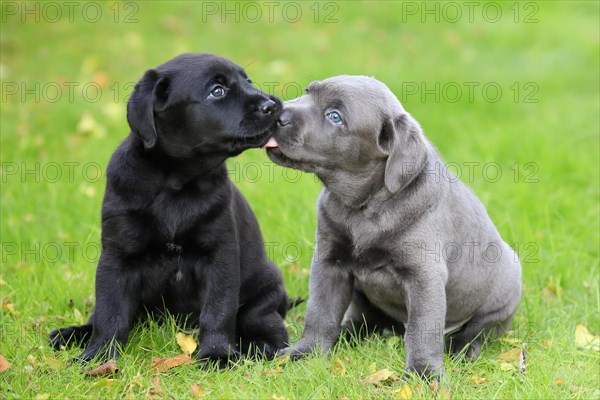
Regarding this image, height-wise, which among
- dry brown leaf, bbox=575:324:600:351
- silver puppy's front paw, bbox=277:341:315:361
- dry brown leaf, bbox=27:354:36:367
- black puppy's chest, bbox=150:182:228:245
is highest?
black puppy's chest, bbox=150:182:228:245

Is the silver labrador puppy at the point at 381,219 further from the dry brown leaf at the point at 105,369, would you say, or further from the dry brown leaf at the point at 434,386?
the dry brown leaf at the point at 105,369

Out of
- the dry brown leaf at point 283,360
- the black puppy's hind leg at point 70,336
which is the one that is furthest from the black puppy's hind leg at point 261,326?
the black puppy's hind leg at point 70,336

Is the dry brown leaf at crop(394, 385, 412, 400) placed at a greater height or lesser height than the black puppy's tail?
greater

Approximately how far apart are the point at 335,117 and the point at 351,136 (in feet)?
0.41

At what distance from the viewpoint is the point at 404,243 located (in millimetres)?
4172

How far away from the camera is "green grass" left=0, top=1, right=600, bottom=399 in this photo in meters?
4.18

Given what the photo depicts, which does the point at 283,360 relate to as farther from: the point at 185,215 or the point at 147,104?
the point at 147,104

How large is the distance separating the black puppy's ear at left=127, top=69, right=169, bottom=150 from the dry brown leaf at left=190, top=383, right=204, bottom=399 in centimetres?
115

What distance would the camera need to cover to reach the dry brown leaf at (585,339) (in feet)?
15.5

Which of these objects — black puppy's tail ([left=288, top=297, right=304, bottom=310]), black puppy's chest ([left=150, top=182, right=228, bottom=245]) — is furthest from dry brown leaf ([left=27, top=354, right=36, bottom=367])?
black puppy's tail ([left=288, top=297, right=304, bottom=310])

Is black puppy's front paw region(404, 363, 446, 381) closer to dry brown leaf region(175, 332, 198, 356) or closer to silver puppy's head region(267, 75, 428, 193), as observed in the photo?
silver puppy's head region(267, 75, 428, 193)

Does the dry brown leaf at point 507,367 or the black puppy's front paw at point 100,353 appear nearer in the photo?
the black puppy's front paw at point 100,353

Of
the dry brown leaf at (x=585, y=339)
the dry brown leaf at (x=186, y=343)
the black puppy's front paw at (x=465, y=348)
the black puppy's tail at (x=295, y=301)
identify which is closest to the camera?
the dry brown leaf at (x=186, y=343)

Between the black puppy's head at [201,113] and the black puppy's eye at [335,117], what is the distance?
26 centimetres
